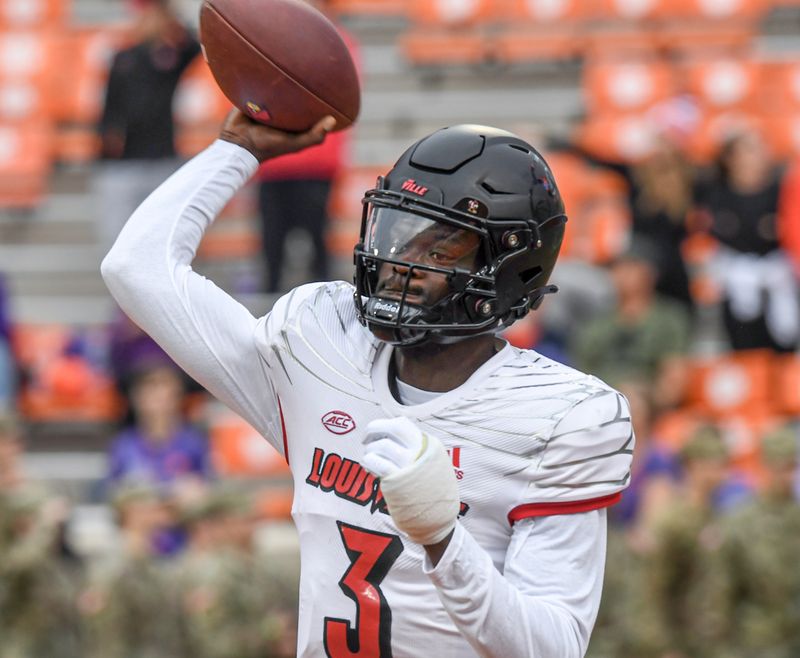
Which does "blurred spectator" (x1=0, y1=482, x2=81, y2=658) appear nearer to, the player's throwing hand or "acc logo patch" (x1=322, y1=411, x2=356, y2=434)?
the player's throwing hand

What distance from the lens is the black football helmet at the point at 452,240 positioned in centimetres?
236

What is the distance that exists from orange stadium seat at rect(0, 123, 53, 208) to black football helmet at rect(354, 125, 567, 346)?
688 cm

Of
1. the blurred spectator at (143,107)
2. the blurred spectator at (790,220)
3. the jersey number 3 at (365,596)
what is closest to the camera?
the jersey number 3 at (365,596)

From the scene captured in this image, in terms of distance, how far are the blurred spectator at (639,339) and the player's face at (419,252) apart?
431 centimetres

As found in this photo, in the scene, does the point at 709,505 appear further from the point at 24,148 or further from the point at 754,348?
the point at 24,148

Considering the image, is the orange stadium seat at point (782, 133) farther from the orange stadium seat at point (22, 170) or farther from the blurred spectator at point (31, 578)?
the blurred spectator at point (31, 578)

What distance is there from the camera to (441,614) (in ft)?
7.63

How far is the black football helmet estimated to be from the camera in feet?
7.75

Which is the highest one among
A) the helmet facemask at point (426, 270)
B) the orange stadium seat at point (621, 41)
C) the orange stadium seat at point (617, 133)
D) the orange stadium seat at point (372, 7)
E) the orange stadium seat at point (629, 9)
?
the helmet facemask at point (426, 270)

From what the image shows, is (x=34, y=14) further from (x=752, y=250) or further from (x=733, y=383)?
(x=733, y=383)

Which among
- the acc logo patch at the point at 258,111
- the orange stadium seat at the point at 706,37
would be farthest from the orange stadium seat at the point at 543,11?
the acc logo patch at the point at 258,111

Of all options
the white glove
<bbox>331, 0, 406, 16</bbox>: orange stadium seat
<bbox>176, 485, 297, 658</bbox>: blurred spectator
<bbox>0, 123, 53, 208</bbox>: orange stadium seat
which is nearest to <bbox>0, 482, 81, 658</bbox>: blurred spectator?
<bbox>176, 485, 297, 658</bbox>: blurred spectator

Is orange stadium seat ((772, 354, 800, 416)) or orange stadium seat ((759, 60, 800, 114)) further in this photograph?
orange stadium seat ((759, 60, 800, 114))

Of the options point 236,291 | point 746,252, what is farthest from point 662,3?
point 236,291
